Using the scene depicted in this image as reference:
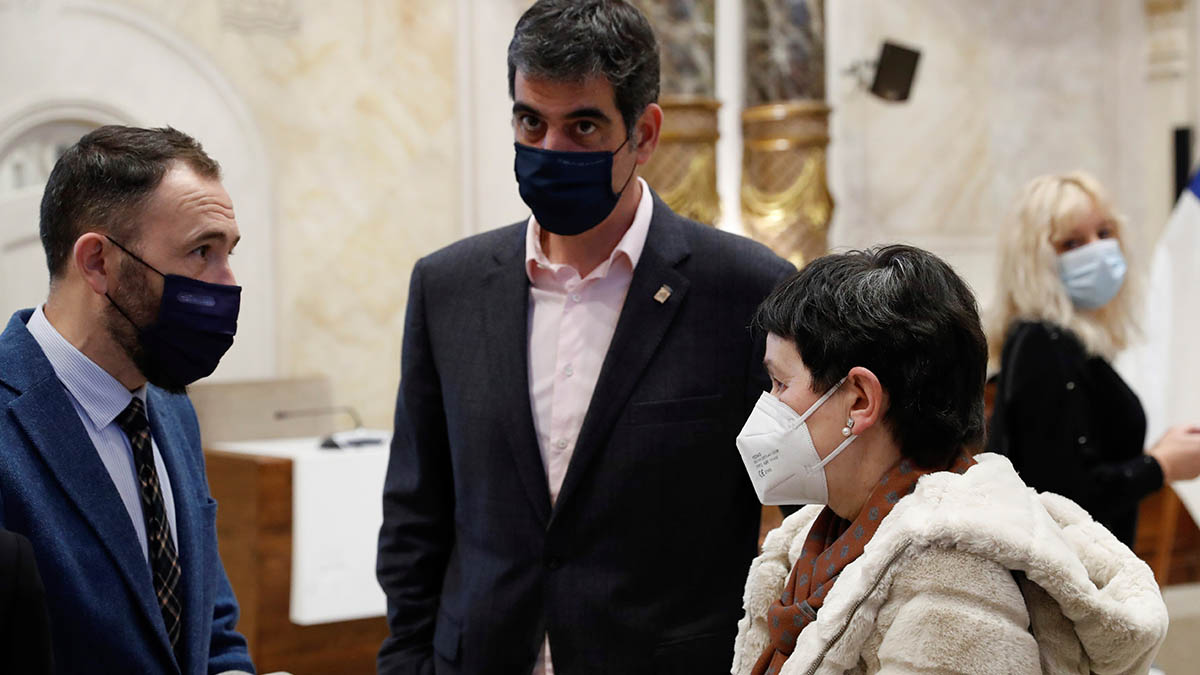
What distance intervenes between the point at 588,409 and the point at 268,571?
2401mm

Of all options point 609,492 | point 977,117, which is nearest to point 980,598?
point 609,492

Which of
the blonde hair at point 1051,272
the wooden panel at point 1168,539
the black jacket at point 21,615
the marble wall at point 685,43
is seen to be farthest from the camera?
the marble wall at point 685,43

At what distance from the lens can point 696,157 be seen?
6379 millimetres

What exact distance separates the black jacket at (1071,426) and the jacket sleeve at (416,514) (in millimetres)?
1527

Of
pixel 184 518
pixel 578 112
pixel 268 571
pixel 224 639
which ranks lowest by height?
pixel 268 571

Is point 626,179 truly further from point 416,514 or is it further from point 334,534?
point 334,534

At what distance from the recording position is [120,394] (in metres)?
1.92

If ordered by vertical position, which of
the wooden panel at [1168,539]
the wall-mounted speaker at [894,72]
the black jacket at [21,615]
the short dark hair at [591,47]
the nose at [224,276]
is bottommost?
the wooden panel at [1168,539]

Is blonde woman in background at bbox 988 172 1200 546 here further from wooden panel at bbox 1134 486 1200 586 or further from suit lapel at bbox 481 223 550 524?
wooden panel at bbox 1134 486 1200 586

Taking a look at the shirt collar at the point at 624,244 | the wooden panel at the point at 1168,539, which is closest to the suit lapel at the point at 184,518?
the shirt collar at the point at 624,244

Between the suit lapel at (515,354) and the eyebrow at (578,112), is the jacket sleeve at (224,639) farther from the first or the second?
the eyebrow at (578,112)

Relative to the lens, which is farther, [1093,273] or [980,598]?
[1093,273]

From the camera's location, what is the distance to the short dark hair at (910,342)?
1.61 m

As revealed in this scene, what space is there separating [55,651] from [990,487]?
4.10 ft
